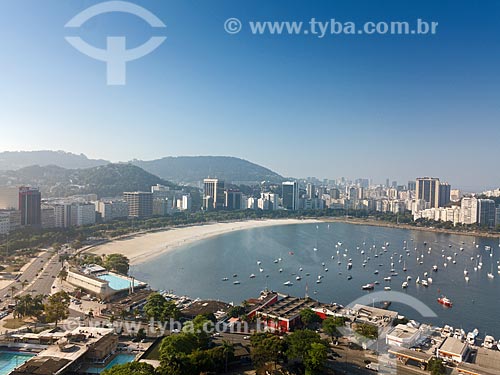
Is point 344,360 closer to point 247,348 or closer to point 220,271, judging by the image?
point 247,348

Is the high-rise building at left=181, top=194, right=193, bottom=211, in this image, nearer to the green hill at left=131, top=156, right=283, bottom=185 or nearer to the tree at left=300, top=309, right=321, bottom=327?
the tree at left=300, top=309, right=321, bottom=327

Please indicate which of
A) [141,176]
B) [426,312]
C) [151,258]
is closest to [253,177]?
[141,176]

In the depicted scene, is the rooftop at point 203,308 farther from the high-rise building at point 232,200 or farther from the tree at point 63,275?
the high-rise building at point 232,200

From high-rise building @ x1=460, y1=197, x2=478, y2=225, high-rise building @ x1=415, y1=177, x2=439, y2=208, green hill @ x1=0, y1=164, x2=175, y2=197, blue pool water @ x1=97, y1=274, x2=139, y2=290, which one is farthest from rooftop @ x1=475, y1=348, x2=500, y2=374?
green hill @ x1=0, y1=164, x2=175, y2=197

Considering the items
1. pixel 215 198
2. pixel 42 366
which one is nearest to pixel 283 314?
pixel 42 366

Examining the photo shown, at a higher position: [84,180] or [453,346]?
[84,180]

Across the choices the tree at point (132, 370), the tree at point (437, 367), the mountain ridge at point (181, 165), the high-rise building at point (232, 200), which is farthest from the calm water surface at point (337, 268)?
the mountain ridge at point (181, 165)

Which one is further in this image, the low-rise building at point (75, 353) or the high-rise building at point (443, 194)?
the high-rise building at point (443, 194)

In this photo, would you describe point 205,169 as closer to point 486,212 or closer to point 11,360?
point 486,212
